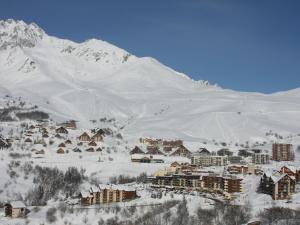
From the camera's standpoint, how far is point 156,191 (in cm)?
6338

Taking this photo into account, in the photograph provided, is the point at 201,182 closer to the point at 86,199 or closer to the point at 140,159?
the point at 86,199

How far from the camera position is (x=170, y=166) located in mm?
81562

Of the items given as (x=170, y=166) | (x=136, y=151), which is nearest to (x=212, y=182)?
(x=170, y=166)

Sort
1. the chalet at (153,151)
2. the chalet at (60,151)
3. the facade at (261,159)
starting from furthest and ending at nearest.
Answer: the chalet at (153,151), the facade at (261,159), the chalet at (60,151)

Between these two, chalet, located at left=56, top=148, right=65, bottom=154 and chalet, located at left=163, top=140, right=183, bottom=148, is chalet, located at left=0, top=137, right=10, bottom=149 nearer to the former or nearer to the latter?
chalet, located at left=56, top=148, right=65, bottom=154

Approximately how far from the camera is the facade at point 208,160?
298 ft

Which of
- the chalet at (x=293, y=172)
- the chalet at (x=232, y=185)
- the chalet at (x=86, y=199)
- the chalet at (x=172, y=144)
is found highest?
the chalet at (x=172, y=144)

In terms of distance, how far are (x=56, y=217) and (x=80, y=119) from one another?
111890 mm

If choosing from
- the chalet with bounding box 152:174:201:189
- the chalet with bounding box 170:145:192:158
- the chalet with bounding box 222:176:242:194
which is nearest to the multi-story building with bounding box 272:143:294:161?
the chalet with bounding box 170:145:192:158

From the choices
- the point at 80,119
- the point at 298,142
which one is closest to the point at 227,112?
the point at 80,119

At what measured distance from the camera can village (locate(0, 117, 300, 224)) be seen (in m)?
60.0

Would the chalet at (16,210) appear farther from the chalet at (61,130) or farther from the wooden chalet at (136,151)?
the chalet at (61,130)

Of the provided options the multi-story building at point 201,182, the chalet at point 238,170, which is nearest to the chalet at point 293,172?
the multi-story building at point 201,182

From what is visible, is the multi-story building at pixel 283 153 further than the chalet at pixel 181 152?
No
